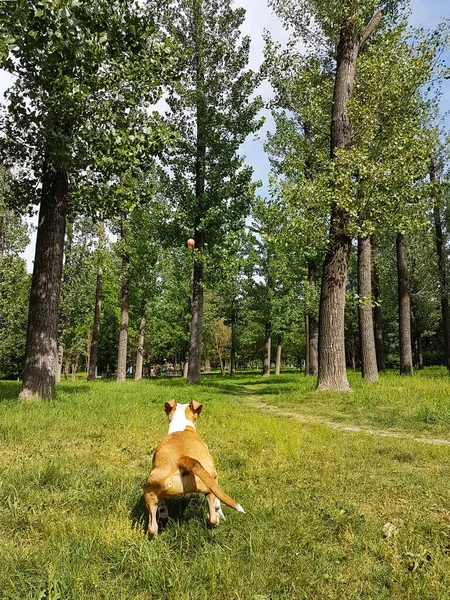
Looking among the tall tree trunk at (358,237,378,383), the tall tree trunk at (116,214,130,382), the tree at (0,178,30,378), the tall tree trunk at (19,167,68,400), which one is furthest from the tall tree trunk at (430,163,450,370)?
the tree at (0,178,30,378)

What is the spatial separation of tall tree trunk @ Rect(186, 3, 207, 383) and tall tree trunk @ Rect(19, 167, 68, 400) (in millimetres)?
7298

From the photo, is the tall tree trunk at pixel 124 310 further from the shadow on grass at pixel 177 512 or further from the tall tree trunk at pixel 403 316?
the shadow on grass at pixel 177 512

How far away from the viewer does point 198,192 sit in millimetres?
17344

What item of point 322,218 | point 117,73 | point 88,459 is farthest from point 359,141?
point 88,459

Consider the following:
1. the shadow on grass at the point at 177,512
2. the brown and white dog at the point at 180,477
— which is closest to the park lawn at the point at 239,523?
the shadow on grass at the point at 177,512

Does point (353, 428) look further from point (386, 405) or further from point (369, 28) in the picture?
point (369, 28)

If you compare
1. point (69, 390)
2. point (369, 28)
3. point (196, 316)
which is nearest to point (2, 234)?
point (196, 316)

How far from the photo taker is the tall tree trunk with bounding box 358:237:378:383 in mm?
13930

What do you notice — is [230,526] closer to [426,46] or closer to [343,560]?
[343,560]

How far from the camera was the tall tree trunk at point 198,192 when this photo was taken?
54.4ft

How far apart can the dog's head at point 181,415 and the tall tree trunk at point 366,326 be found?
1091cm

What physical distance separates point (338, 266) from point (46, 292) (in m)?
8.24

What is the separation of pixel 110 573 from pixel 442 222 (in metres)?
24.6

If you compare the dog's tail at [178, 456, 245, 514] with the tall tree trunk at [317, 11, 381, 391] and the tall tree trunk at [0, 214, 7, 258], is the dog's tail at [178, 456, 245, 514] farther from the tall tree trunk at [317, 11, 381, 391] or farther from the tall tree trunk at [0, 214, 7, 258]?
the tall tree trunk at [0, 214, 7, 258]
